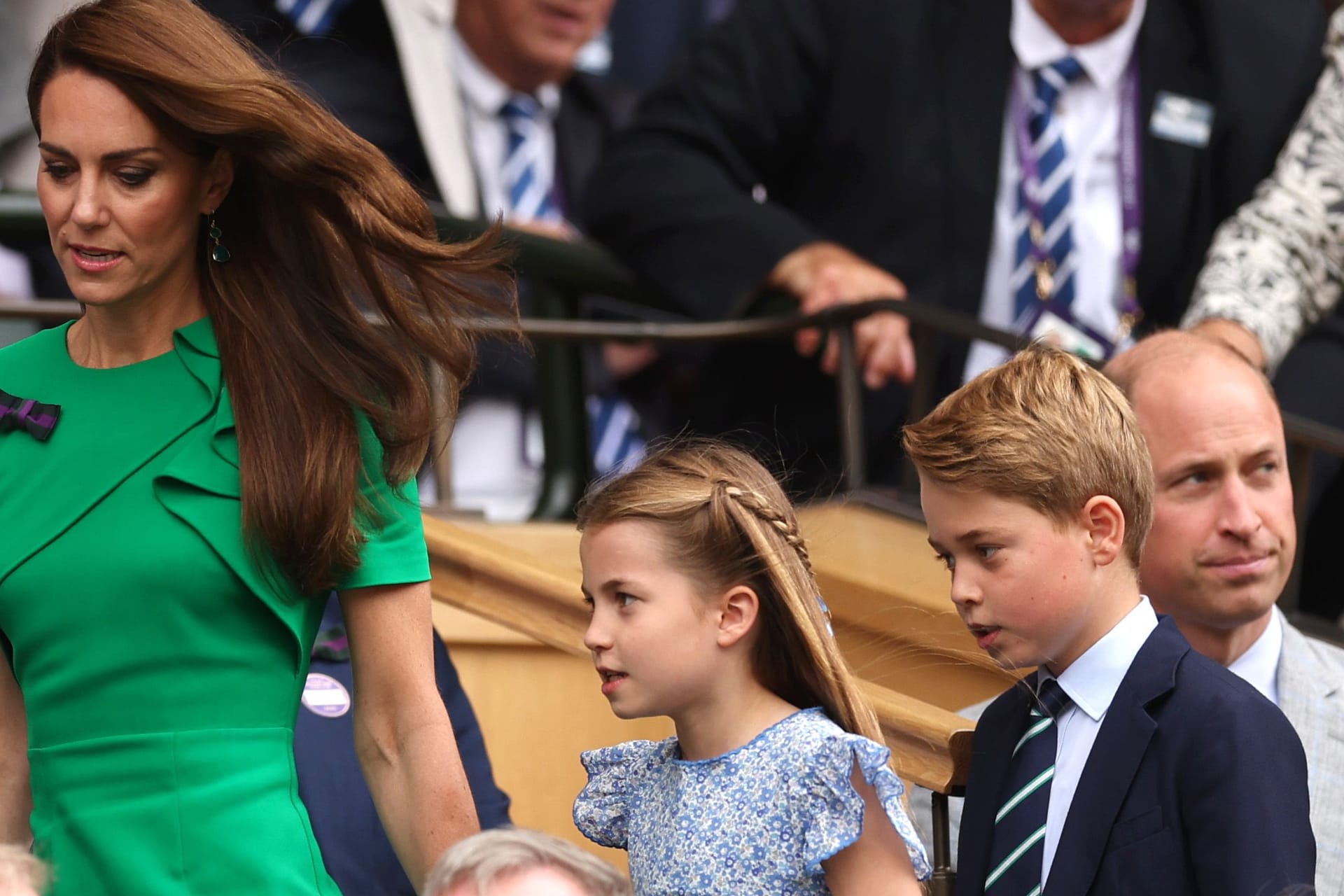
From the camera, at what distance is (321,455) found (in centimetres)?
181

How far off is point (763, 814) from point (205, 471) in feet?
2.06

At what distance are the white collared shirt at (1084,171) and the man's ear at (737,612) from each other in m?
2.18

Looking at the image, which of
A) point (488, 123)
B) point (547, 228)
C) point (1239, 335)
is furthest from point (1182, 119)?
point (488, 123)

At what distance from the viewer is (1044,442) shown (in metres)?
1.92

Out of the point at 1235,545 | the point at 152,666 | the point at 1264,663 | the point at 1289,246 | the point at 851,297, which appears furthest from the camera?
the point at 851,297

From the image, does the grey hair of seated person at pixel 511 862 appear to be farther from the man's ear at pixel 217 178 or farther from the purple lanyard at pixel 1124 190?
the purple lanyard at pixel 1124 190

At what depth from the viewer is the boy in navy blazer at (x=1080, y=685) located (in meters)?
1.77

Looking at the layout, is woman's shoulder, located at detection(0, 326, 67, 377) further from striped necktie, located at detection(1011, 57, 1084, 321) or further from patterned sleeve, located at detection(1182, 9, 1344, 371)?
striped necktie, located at detection(1011, 57, 1084, 321)

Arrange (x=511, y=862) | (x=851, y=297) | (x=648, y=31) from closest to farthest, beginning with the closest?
(x=511, y=862)
(x=851, y=297)
(x=648, y=31)

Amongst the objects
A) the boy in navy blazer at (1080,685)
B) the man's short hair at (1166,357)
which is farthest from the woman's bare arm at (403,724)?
the man's short hair at (1166,357)

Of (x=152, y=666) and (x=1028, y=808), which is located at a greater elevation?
(x=152, y=666)

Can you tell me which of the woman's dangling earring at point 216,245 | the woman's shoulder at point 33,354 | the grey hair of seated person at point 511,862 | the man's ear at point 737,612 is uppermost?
the woman's dangling earring at point 216,245

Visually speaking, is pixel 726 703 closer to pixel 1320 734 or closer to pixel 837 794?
pixel 837 794

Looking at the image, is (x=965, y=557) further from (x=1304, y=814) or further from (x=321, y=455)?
(x=321, y=455)
